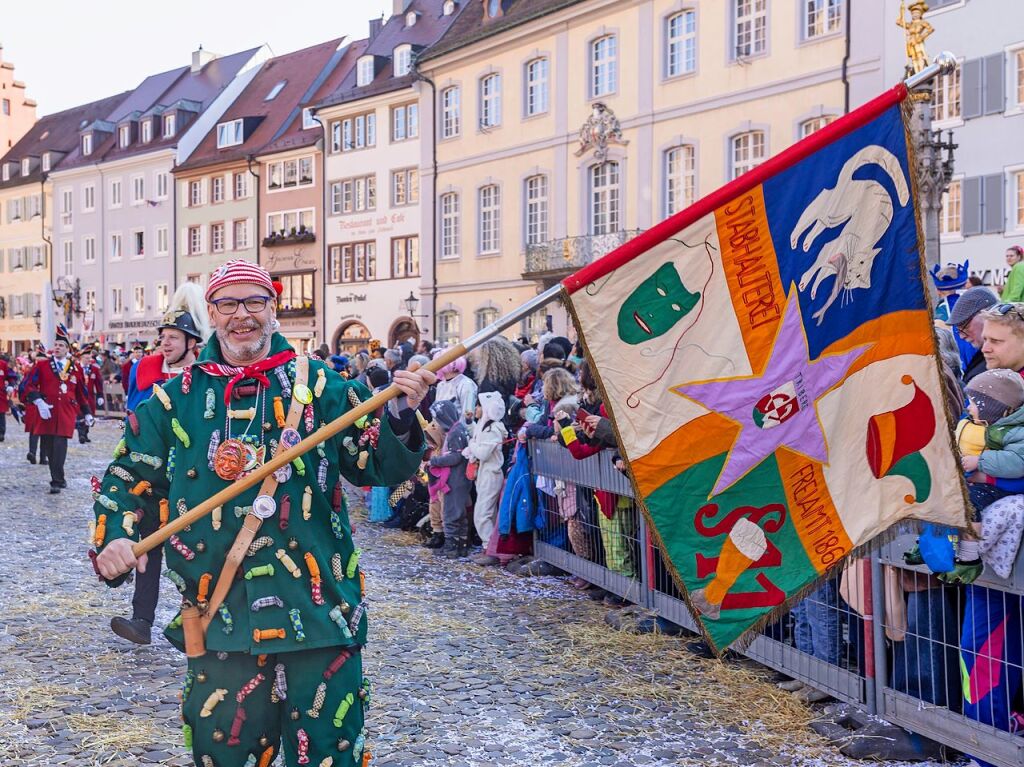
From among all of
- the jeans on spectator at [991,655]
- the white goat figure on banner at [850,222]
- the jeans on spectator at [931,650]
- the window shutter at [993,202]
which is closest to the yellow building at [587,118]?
the window shutter at [993,202]

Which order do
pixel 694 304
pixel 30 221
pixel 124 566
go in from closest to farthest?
1. pixel 124 566
2. pixel 694 304
3. pixel 30 221

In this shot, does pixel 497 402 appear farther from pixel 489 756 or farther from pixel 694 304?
pixel 694 304

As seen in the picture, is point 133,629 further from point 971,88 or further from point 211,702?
point 971,88

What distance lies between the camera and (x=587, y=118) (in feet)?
106

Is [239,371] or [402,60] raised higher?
[402,60]

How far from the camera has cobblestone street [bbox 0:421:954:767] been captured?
5246 mm

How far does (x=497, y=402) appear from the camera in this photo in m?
10.2

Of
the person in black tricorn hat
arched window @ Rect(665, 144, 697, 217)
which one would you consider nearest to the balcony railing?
arched window @ Rect(665, 144, 697, 217)

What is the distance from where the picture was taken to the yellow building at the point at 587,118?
90.3 feet

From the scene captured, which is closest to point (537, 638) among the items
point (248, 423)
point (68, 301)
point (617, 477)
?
point (617, 477)

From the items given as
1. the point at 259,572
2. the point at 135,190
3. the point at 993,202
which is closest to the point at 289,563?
the point at 259,572

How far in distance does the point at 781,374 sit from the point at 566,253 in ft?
94.6

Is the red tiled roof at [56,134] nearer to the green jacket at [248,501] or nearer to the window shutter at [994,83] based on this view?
the window shutter at [994,83]

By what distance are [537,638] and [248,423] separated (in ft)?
13.2
